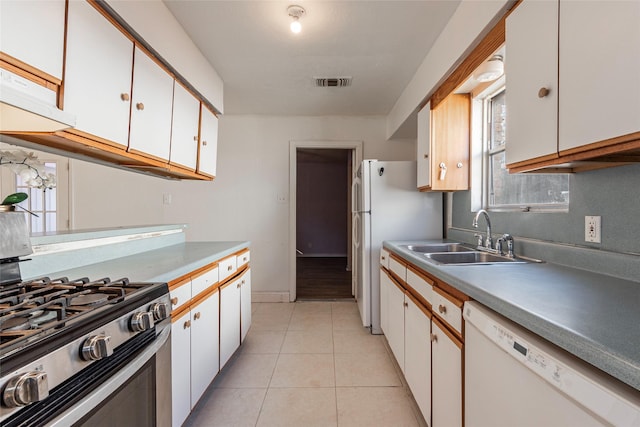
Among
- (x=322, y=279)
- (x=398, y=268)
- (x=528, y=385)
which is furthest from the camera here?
Answer: (x=322, y=279)

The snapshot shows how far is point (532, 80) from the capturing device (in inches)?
47.3

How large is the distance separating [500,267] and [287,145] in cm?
300

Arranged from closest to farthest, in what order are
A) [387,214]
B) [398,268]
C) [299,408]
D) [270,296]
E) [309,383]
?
[299,408] < [309,383] < [398,268] < [387,214] < [270,296]

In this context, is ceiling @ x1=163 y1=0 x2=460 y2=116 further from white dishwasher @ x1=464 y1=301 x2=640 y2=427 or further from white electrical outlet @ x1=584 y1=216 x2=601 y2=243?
white dishwasher @ x1=464 y1=301 x2=640 y2=427

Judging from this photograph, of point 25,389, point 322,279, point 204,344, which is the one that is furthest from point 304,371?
point 322,279

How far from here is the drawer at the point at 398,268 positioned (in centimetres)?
195

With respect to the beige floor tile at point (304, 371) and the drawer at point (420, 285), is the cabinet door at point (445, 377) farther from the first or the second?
the beige floor tile at point (304, 371)

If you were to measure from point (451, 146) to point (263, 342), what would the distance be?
2.31 meters

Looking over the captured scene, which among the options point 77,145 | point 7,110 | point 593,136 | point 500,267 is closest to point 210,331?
point 77,145

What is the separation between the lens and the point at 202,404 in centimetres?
179

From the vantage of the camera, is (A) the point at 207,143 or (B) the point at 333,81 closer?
(A) the point at 207,143

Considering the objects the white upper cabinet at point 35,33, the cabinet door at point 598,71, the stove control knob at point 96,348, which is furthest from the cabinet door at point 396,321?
the white upper cabinet at point 35,33

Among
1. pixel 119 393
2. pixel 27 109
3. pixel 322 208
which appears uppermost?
pixel 27 109

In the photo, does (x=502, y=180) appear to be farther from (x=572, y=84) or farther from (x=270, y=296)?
(x=270, y=296)
